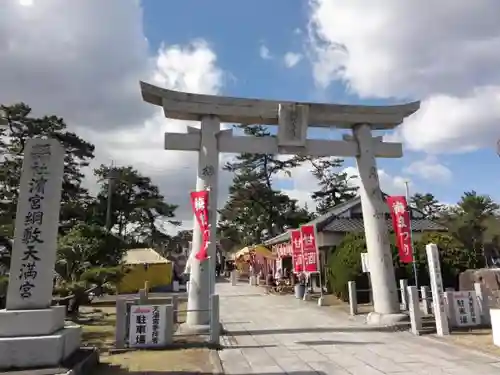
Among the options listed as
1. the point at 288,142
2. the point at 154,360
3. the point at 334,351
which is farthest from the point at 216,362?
the point at 288,142

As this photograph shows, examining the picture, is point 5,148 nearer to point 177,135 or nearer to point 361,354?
point 177,135

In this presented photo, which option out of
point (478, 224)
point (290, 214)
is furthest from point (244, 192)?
point (478, 224)

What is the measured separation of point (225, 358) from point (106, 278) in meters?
7.66

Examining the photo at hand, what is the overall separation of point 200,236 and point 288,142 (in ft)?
13.3

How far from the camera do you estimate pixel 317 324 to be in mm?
12977

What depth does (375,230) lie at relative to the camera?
12.8 metres

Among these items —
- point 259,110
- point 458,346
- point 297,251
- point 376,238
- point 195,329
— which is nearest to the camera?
point 458,346

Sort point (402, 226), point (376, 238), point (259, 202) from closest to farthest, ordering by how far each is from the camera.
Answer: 1. point (376, 238)
2. point (402, 226)
3. point (259, 202)

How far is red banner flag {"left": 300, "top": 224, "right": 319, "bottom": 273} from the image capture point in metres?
19.1

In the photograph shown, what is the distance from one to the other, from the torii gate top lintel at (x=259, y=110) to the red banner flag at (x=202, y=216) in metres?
2.48

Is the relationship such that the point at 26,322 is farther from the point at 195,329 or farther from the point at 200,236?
the point at 200,236

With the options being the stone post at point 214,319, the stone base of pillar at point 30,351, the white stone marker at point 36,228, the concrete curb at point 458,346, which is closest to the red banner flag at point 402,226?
the concrete curb at point 458,346

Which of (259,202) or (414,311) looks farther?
(259,202)

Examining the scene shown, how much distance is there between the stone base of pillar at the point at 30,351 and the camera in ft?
20.4
